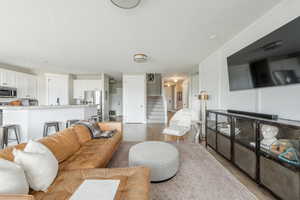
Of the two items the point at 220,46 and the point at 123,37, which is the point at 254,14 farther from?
the point at 123,37

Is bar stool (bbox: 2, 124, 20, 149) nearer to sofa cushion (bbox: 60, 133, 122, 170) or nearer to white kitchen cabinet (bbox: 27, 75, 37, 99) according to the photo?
sofa cushion (bbox: 60, 133, 122, 170)

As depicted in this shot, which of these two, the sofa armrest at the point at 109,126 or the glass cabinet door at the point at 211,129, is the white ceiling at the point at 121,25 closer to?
the glass cabinet door at the point at 211,129

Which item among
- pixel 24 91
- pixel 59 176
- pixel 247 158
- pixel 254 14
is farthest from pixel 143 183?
pixel 24 91

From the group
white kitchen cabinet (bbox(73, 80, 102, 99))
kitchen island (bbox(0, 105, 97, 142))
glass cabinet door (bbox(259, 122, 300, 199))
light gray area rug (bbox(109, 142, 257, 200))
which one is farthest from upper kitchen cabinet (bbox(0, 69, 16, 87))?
glass cabinet door (bbox(259, 122, 300, 199))

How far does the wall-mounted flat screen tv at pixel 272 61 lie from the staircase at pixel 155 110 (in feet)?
14.8

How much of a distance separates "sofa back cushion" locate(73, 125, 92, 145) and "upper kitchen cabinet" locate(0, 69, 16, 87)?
4388 millimetres

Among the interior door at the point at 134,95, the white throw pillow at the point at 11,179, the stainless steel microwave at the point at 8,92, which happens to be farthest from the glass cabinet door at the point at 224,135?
the stainless steel microwave at the point at 8,92

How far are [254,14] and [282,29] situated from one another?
0.68 m

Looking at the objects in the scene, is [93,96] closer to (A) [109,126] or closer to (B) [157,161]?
(A) [109,126]

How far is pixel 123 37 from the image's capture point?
105 inches

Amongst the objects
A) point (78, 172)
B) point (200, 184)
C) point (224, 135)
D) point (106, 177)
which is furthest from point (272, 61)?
point (78, 172)

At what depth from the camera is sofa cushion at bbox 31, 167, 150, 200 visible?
101cm

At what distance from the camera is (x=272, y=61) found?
5.62 ft

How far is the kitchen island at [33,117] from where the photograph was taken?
3.10 m
